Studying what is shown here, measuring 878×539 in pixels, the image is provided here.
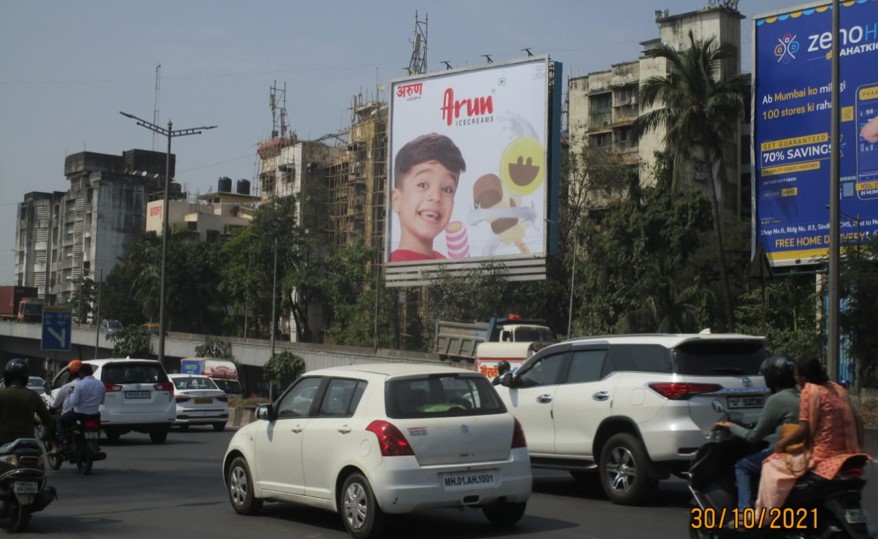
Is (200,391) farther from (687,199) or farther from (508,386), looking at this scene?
(687,199)

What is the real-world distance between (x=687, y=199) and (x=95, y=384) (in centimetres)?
4492

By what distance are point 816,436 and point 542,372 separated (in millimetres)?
6289

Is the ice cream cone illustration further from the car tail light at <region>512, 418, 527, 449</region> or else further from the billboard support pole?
the car tail light at <region>512, 418, 527, 449</region>

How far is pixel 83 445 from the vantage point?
16531 millimetres

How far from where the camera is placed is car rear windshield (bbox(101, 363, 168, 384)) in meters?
21.9

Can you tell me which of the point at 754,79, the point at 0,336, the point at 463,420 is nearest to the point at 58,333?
the point at 754,79

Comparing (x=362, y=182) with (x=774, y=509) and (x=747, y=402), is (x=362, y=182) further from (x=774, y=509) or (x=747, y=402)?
(x=774, y=509)

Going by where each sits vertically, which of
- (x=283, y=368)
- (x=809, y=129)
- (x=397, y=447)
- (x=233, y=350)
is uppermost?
(x=809, y=129)

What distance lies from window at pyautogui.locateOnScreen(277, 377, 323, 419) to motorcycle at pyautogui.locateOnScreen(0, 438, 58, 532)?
240 cm

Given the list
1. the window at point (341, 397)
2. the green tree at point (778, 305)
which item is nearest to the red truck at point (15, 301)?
the green tree at point (778, 305)

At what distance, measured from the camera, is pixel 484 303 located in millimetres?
59188

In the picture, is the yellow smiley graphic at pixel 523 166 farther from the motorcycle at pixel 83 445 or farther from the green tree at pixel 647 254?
the motorcycle at pixel 83 445

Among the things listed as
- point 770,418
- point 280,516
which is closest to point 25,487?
point 280,516
